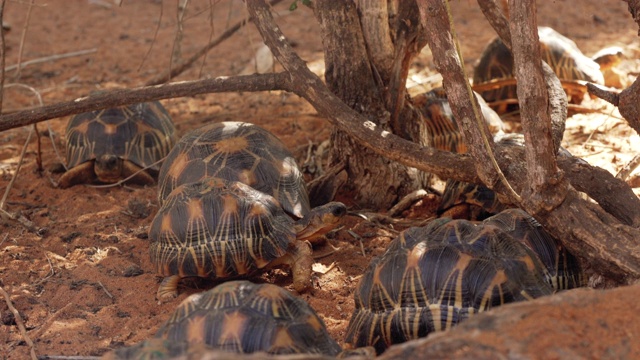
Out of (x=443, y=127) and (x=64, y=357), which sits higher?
(x=443, y=127)

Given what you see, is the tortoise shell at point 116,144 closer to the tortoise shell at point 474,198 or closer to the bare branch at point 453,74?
the tortoise shell at point 474,198

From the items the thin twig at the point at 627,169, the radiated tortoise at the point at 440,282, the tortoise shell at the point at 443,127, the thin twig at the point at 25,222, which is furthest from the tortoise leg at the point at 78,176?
the thin twig at the point at 627,169

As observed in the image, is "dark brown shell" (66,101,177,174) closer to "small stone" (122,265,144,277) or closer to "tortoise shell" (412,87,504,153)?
"small stone" (122,265,144,277)

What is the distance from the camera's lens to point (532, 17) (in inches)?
118

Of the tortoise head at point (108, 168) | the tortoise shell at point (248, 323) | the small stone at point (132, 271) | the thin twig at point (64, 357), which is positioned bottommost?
the thin twig at point (64, 357)

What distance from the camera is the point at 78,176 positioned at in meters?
5.59

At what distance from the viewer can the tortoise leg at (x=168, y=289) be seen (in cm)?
393

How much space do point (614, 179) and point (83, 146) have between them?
3636 mm

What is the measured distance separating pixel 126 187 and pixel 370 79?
189 cm

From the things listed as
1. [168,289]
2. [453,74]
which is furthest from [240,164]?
[453,74]

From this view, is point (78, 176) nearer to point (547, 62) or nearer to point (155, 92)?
point (155, 92)

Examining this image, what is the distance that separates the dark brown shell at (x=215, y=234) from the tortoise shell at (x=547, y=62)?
137 inches

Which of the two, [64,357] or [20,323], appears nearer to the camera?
[64,357]

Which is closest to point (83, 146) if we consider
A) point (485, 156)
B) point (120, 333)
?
point (120, 333)
